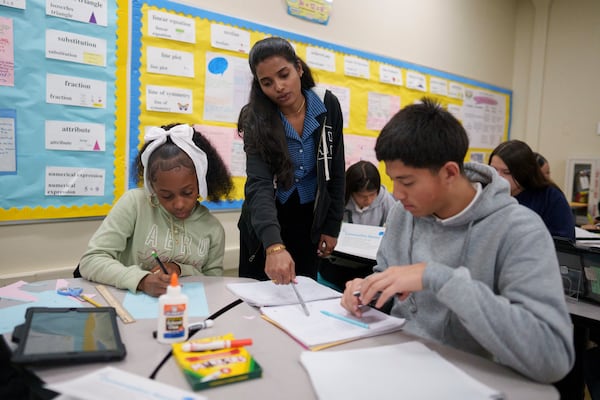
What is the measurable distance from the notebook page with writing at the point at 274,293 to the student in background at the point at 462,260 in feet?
0.55

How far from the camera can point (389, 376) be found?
75 cm

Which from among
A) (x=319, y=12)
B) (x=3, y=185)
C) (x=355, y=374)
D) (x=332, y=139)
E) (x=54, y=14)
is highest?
(x=319, y=12)

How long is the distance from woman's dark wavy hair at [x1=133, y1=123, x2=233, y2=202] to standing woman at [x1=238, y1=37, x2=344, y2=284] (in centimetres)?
11

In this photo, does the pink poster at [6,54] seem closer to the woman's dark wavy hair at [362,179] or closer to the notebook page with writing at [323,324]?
the notebook page with writing at [323,324]

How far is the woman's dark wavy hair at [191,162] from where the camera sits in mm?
1386

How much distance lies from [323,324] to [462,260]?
338mm

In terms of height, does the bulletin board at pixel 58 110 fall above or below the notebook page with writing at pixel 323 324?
above

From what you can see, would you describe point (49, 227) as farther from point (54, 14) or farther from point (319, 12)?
point (319, 12)

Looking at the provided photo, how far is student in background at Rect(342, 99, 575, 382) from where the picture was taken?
77 cm

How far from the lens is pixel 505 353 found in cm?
77

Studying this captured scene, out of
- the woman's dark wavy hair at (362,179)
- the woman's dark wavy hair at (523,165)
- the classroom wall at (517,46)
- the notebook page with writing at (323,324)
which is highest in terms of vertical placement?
the classroom wall at (517,46)

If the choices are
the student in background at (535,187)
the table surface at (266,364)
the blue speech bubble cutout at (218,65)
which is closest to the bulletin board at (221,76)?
the blue speech bubble cutout at (218,65)

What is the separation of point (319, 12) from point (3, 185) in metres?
1.96

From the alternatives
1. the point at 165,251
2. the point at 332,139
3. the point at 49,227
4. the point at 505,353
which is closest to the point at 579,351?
the point at 505,353
